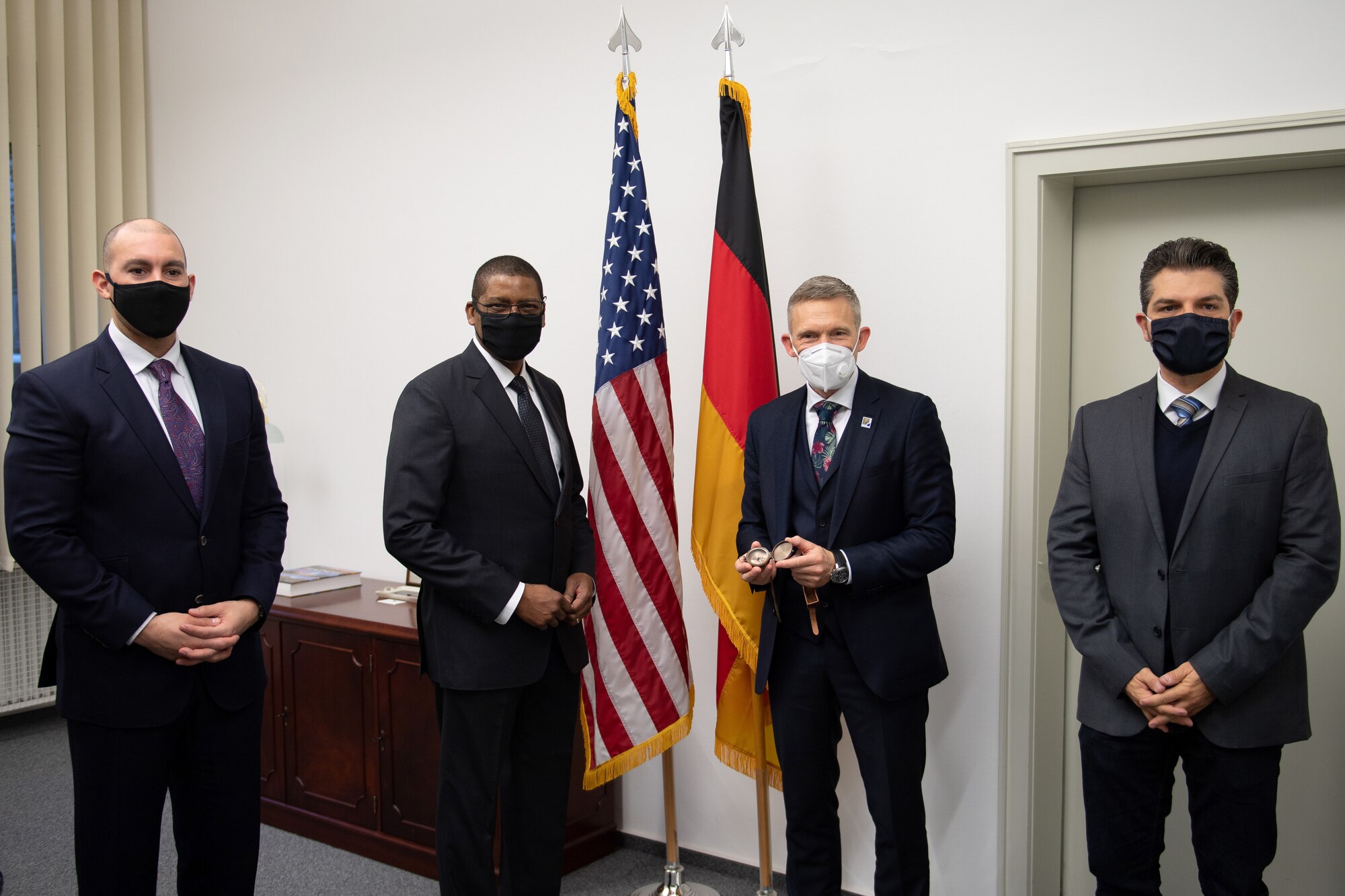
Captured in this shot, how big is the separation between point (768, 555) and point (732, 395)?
59 cm

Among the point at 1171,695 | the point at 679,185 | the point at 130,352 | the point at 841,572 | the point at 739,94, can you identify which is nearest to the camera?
the point at 1171,695

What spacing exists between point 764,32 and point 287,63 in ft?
7.58

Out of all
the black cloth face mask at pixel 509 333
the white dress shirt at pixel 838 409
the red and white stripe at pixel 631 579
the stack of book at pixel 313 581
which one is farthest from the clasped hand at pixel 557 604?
the stack of book at pixel 313 581

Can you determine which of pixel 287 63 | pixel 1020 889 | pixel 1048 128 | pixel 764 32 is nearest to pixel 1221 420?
pixel 1048 128

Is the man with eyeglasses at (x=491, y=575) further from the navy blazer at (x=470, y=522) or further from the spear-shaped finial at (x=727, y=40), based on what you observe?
the spear-shaped finial at (x=727, y=40)

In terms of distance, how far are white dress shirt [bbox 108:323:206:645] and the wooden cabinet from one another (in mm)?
1202

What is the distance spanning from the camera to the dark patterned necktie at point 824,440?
7.69 ft

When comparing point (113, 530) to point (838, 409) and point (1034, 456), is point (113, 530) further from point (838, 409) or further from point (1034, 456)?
point (1034, 456)

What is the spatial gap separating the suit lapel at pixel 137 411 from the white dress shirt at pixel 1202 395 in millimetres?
2059

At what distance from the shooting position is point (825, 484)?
231cm

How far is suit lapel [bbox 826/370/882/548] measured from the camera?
2.27m

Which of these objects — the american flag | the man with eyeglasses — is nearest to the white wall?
the american flag

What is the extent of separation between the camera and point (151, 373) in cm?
212

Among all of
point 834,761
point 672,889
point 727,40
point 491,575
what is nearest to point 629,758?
point 672,889
